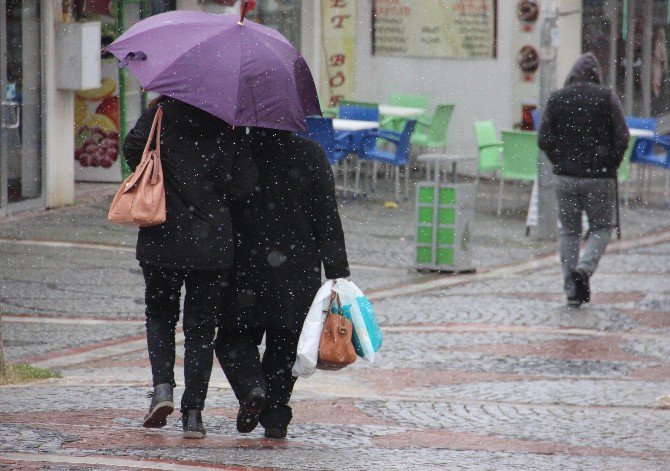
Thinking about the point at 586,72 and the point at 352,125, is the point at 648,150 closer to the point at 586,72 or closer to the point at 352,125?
the point at 352,125

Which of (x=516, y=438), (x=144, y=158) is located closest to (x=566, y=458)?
(x=516, y=438)

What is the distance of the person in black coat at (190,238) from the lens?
6.00m

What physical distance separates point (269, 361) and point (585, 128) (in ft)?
16.4

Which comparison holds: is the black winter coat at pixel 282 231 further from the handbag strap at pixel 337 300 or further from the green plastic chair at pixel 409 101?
the green plastic chair at pixel 409 101

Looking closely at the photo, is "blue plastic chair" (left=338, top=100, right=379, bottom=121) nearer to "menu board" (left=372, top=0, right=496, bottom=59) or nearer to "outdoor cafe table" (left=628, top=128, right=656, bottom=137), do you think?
"menu board" (left=372, top=0, right=496, bottom=59)

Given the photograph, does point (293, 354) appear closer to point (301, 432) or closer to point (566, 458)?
point (301, 432)

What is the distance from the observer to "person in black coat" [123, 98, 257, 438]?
600 cm

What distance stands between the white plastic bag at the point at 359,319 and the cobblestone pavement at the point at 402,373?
1.49ft

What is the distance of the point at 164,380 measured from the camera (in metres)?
6.19

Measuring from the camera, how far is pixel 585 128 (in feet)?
35.2

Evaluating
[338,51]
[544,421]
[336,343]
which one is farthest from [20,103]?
[336,343]

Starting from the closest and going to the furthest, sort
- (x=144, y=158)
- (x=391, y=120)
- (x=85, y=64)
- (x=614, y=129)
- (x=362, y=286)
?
(x=144, y=158)
(x=614, y=129)
(x=362, y=286)
(x=85, y=64)
(x=391, y=120)

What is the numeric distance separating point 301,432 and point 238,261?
0.94 metres

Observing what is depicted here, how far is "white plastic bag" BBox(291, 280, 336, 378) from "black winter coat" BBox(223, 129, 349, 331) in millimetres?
113
